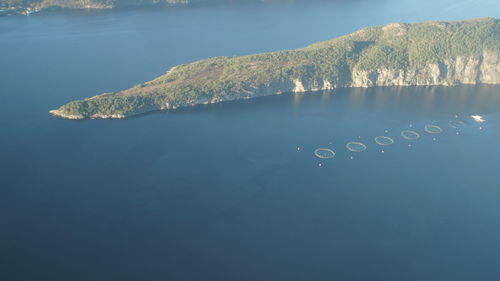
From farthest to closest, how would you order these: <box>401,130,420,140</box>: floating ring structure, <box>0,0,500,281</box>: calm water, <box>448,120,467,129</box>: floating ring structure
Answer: <box>448,120,467,129</box>: floating ring structure < <box>401,130,420,140</box>: floating ring structure < <box>0,0,500,281</box>: calm water

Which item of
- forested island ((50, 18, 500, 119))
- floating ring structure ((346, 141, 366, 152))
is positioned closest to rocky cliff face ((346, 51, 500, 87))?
forested island ((50, 18, 500, 119))

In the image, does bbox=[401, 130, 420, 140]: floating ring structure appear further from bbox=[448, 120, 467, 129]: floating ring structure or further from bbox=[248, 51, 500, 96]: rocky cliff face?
bbox=[248, 51, 500, 96]: rocky cliff face

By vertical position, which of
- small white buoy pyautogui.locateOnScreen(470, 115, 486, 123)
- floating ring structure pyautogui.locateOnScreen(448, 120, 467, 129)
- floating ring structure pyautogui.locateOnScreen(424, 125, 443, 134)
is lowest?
floating ring structure pyautogui.locateOnScreen(424, 125, 443, 134)

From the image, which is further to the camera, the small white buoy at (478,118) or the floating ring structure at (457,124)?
the small white buoy at (478,118)

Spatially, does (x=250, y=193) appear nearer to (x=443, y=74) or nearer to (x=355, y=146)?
(x=355, y=146)

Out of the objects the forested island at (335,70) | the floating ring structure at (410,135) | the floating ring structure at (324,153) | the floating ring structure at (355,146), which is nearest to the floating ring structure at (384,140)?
the floating ring structure at (410,135)

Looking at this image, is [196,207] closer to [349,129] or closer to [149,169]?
[149,169]

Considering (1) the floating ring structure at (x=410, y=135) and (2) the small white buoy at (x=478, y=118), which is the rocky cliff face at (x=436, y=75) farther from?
(1) the floating ring structure at (x=410, y=135)
